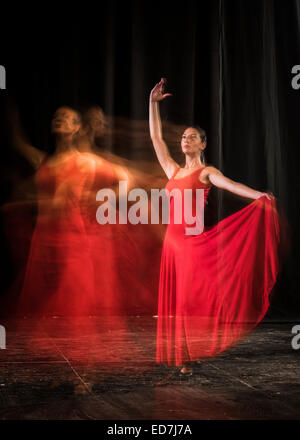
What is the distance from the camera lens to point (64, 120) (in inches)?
197

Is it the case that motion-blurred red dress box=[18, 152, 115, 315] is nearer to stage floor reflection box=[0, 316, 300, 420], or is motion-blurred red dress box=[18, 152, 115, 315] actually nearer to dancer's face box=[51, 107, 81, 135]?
dancer's face box=[51, 107, 81, 135]

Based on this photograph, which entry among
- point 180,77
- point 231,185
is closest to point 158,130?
point 231,185

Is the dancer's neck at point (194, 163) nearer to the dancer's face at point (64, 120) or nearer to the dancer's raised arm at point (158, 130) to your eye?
the dancer's raised arm at point (158, 130)

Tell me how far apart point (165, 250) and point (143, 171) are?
2073 millimetres

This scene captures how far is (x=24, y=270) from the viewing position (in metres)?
4.80

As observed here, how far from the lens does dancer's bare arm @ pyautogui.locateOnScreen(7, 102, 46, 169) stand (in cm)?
477

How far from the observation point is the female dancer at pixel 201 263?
9.18 feet

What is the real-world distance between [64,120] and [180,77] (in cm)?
108

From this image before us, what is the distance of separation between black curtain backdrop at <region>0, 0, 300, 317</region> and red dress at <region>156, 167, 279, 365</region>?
177 centimetres

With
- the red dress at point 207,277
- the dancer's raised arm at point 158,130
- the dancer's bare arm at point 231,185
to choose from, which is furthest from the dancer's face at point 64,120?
the dancer's bare arm at point 231,185

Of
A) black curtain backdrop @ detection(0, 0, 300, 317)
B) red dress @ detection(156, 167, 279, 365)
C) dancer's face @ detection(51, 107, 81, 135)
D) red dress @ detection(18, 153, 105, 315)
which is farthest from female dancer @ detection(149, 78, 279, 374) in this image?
dancer's face @ detection(51, 107, 81, 135)

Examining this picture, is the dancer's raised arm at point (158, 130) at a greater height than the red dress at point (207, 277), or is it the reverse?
the dancer's raised arm at point (158, 130)

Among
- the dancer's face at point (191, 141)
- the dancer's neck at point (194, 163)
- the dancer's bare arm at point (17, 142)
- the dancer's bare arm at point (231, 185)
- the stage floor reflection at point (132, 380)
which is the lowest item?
the stage floor reflection at point (132, 380)

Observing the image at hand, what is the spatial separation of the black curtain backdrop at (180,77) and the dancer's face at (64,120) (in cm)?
6
